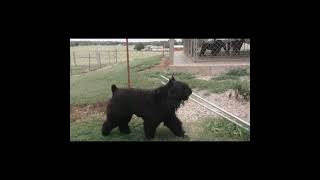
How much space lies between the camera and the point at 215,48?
465 cm

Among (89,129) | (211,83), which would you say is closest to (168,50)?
(211,83)

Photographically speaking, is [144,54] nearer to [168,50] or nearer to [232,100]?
[168,50]

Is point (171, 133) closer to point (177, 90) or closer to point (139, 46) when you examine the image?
point (177, 90)

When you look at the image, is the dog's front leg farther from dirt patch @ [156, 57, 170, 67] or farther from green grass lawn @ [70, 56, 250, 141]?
dirt patch @ [156, 57, 170, 67]

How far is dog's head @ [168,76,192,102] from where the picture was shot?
174 inches

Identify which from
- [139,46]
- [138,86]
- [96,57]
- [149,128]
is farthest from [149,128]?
[96,57]

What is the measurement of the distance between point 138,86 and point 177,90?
1.43 feet

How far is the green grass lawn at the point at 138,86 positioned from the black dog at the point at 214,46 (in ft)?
0.84

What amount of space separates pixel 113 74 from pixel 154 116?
640 millimetres

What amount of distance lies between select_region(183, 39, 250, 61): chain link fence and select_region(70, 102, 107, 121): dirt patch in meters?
1.01

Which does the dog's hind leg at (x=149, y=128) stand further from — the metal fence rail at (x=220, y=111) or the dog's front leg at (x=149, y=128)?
the metal fence rail at (x=220, y=111)

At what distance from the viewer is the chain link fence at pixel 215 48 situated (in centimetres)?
454

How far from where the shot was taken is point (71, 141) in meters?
4.54

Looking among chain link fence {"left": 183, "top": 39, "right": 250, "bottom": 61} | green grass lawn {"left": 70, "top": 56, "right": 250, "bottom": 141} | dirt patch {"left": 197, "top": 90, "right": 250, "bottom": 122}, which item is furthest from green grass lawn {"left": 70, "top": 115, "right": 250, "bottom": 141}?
chain link fence {"left": 183, "top": 39, "right": 250, "bottom": 61}
